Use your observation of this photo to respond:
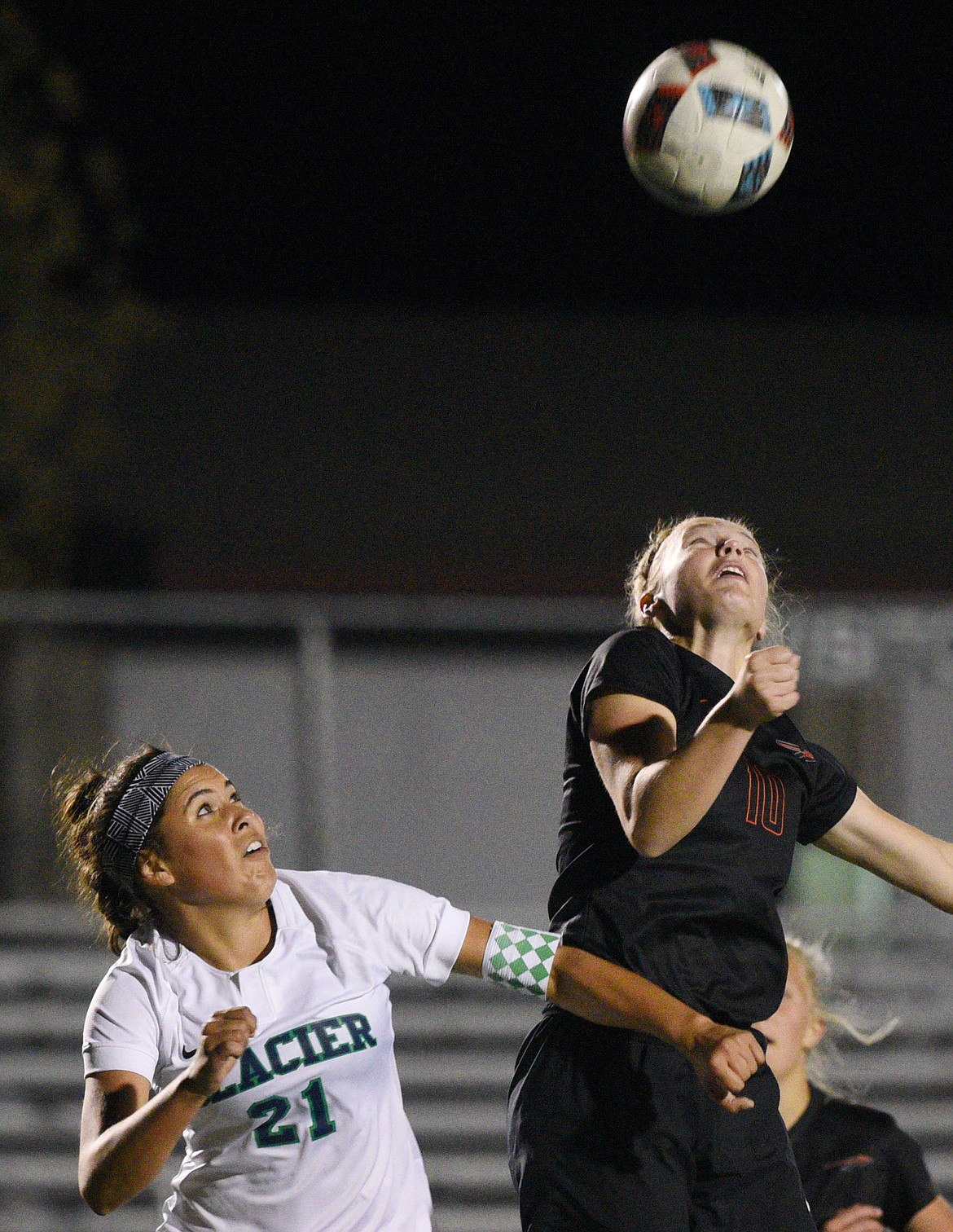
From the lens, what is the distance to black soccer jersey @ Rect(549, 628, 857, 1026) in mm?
2580

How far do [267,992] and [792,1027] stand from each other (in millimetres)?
1204

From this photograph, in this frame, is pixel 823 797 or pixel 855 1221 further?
pixel 855 1221

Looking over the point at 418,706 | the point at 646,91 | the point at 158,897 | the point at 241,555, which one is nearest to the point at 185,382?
the point at 241,555

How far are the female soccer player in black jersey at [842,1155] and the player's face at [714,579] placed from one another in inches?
38.0

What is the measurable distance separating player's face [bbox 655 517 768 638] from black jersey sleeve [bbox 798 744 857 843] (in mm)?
263

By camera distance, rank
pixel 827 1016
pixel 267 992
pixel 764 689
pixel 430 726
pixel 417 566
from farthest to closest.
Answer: pixel 417 566
pixel 430 726
pixel 827 1016
pixel 267 992
pixel 764 689

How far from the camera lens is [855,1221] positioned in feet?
10.6

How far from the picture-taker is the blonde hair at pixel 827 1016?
11.6ft

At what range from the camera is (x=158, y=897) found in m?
2.72

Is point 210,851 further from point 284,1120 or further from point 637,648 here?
point 637,648

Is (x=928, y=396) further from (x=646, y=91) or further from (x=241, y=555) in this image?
(x=646, y=91)

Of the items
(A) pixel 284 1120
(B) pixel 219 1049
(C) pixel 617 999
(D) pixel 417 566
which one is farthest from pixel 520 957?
(D) pixel 417 566

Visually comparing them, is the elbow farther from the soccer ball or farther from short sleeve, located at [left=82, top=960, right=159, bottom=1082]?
the soccer ball

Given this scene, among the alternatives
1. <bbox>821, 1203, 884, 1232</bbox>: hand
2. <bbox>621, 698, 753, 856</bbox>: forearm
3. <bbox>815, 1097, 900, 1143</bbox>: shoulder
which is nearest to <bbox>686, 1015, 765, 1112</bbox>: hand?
<bbox>621, 698, 753, 856</bbox>: forearm
